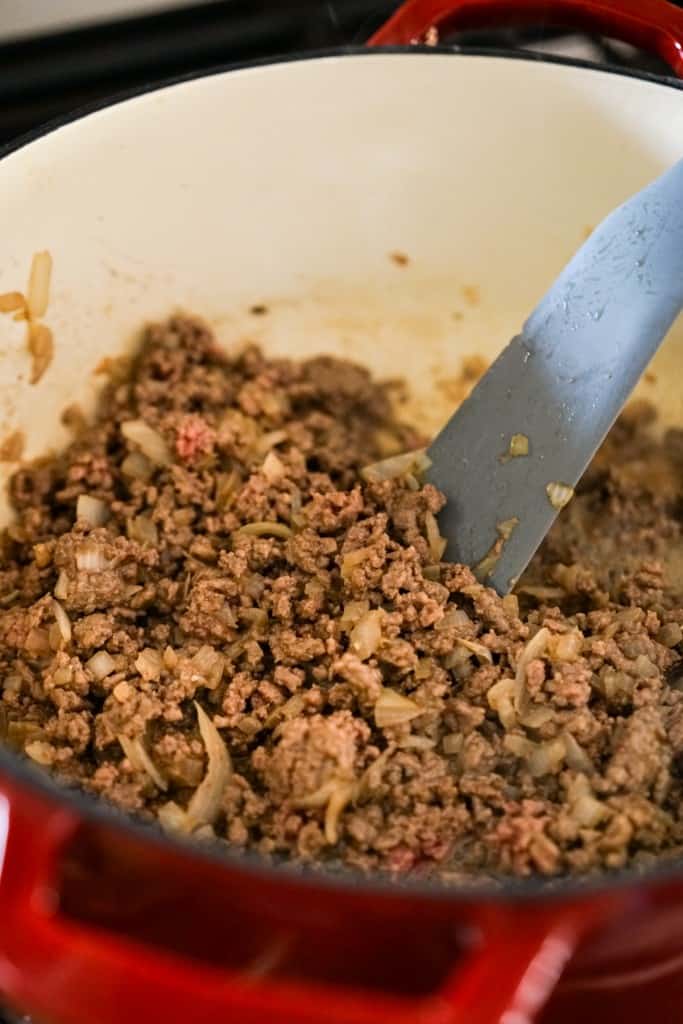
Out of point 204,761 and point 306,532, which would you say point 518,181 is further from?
point 204,761

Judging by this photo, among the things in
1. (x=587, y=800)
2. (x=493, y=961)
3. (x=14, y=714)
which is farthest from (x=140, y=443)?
(x=493, y=961)

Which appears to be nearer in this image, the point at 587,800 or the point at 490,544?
the point at 587,800

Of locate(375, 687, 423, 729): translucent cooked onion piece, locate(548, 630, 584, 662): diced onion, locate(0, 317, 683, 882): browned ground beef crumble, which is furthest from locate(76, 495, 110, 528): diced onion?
locate(548, 630, 584, 662): diced onion

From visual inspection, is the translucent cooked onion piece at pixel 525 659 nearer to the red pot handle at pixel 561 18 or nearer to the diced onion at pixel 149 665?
the diced onion at pixel 149 665

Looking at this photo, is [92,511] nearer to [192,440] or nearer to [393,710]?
[192,440]

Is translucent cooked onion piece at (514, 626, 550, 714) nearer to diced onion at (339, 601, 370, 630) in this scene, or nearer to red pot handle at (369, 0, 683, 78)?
diced onion at (339, 601, 370, 630)

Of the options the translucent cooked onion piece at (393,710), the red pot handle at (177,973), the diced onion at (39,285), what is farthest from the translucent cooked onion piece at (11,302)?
the red pot handle at (177,973)
